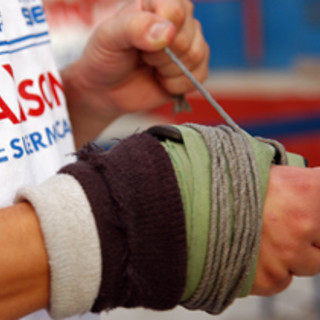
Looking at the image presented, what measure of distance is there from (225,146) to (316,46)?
594cm

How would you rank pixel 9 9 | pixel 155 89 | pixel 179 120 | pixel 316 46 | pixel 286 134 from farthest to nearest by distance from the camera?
pixel 316 46 → pixel 179 120 → pixel 286 134 → pixel 155 89 → pixel 9 9

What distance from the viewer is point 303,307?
2799 millimetres

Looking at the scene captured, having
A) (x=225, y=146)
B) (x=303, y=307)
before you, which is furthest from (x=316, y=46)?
(x=225, y=146)

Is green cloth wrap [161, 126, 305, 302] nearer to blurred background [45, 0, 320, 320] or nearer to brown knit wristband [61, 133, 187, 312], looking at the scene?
brown knit wristband [61, 133, 187, 312]

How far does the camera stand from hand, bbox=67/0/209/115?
109cm

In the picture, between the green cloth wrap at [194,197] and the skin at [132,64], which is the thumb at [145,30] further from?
the green cloth wrap at [194,197]

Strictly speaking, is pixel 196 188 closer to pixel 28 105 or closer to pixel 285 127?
pixel 28 105

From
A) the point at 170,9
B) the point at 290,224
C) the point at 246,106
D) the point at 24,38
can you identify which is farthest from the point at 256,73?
the point at 290,224

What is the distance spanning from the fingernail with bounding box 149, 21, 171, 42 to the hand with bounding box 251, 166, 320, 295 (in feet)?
1.29

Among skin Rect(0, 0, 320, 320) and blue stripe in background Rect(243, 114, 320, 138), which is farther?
blue stripe in background Rect(243, 114, 320, 138)

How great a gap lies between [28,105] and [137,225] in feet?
1.20

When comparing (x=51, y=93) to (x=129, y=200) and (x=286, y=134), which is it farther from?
(x=286, y=134)

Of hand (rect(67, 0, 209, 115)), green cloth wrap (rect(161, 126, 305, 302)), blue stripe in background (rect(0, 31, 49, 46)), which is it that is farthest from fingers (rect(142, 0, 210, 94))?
green cloth wrap (rect(161, 126, 305, 302))

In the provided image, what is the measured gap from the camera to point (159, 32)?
3.51 ft
